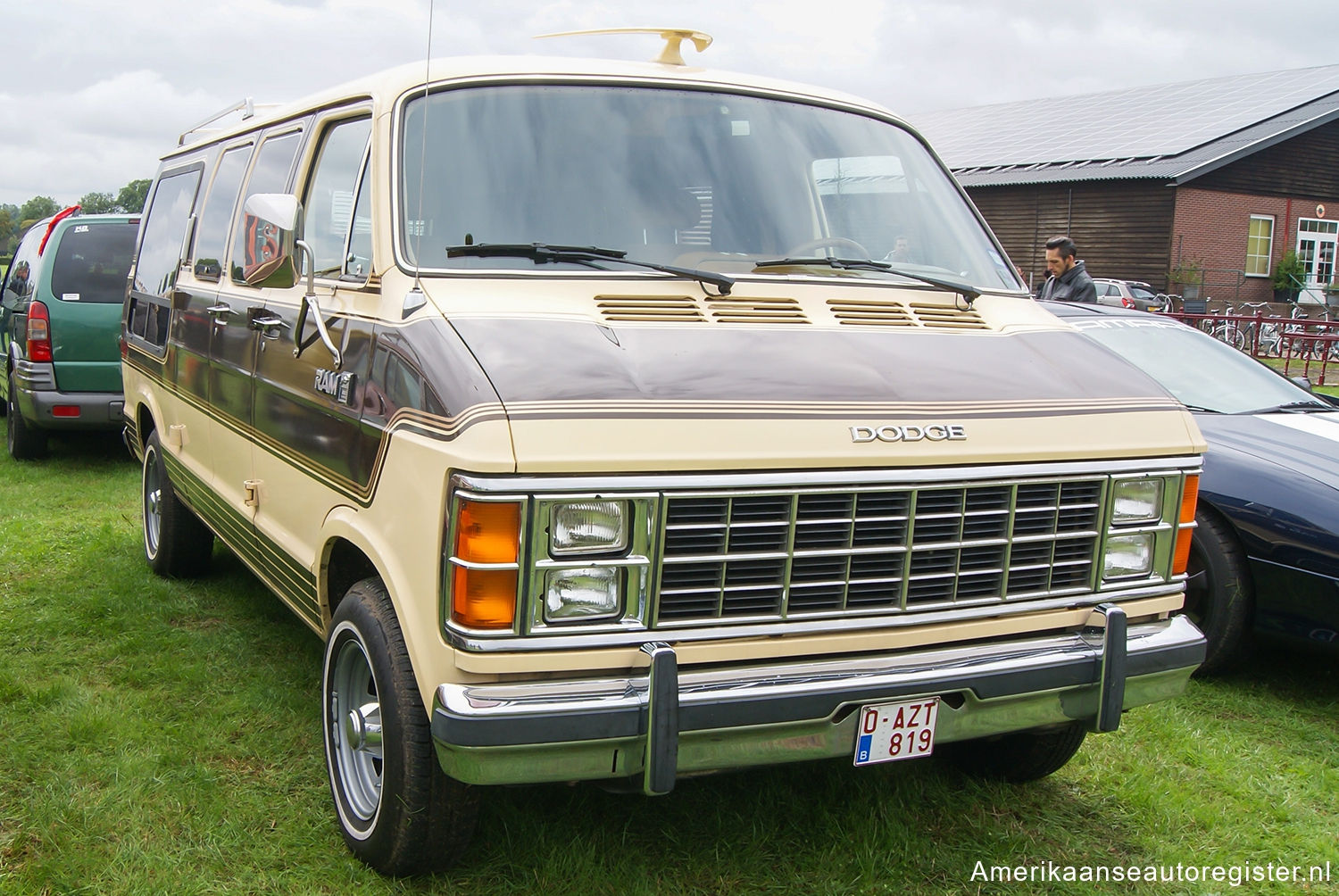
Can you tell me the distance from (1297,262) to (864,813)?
3337 cm

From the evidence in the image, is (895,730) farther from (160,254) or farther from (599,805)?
(160,254)

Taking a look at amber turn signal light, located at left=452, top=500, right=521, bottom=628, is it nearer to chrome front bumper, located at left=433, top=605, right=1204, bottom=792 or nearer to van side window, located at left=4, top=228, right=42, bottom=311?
chrome front bumper, located at left=433, top=605, right=1204, bottom=792

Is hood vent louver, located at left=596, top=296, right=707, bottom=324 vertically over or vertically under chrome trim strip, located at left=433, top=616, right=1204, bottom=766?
over

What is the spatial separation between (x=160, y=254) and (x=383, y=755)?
13.3 feet

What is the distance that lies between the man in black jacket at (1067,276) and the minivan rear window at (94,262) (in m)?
6.97

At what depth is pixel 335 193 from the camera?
155 inches

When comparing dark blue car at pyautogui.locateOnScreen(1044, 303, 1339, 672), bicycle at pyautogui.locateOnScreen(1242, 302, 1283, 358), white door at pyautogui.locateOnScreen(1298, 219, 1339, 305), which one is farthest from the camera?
white door at pyautogui.locateOnScreen(1298, 219, 1339, 305)

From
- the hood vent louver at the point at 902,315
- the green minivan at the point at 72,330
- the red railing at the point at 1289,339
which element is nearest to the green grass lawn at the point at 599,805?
the hood vent louver at the point at 902,315

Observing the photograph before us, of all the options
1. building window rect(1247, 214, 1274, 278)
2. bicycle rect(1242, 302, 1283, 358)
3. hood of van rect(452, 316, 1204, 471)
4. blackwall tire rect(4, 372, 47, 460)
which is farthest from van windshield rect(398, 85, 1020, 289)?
building window rect(1247, 214, 1274, 278)

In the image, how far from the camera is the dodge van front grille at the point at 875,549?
9.05 ft

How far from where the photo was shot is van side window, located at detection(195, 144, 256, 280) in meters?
5.00

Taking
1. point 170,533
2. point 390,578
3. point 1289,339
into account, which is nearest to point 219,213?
point 170,533

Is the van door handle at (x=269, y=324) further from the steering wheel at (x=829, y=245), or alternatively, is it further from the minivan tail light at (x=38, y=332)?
the minivan tail light at (x=38, y=332)

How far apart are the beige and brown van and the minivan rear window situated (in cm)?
558
